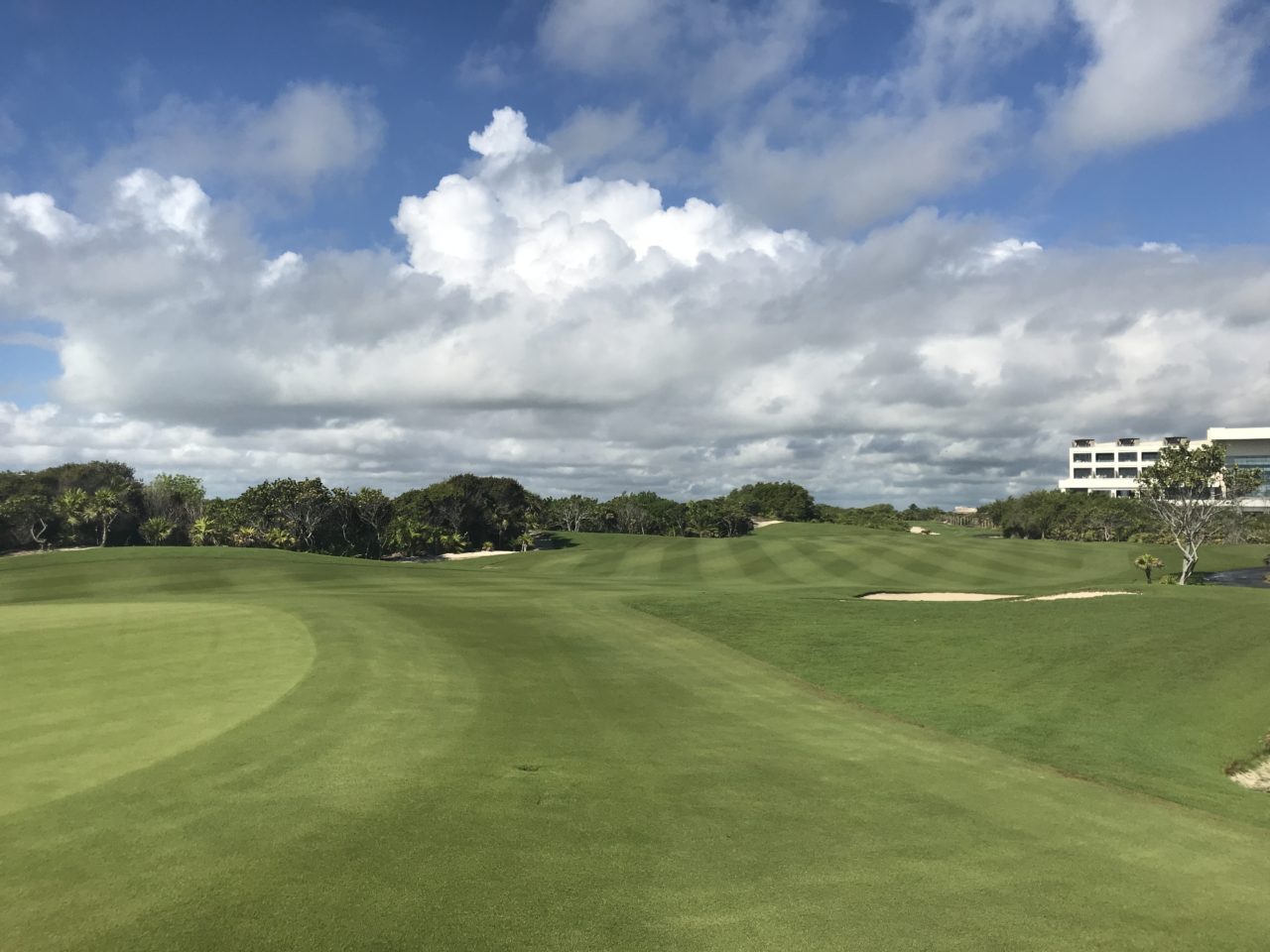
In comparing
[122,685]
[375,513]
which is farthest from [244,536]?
[122,685]

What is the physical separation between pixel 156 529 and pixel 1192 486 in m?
94.9

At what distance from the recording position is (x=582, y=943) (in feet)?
19.1

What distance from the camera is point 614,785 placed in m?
9.80

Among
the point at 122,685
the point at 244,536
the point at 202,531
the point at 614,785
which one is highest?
A: the point at 202,531

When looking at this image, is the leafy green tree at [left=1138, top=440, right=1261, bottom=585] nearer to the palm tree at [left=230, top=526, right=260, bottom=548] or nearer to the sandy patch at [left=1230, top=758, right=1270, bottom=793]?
the sandy patch at [left=1230, top=758, right=1270, bottom=793]

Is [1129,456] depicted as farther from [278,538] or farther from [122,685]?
[122,685]

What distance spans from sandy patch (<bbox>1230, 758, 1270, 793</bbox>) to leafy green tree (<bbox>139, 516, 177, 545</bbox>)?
93.7 m

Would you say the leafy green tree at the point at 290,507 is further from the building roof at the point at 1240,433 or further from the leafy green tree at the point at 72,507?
the building roof at the point at 1240,433

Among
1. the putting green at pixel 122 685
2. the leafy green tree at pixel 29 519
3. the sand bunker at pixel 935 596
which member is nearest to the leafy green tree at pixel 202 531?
the leafy green tree at pixel 29 519

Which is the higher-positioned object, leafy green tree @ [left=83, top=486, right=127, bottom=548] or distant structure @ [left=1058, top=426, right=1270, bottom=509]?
distant structure @ [left=1058, top=426, right=1270, bottom=509]

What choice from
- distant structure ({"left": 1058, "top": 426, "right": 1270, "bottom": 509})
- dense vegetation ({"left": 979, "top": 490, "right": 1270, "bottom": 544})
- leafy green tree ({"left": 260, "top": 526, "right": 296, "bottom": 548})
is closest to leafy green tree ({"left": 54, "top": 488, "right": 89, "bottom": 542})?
leafy green tree ({"left": 260, "top": 526, "right": 296, "bottom": 548})

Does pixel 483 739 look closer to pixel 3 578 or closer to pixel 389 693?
pixel 389 693

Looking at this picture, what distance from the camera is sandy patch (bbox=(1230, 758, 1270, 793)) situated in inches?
527

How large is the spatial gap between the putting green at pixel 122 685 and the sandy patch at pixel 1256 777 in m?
16.8
